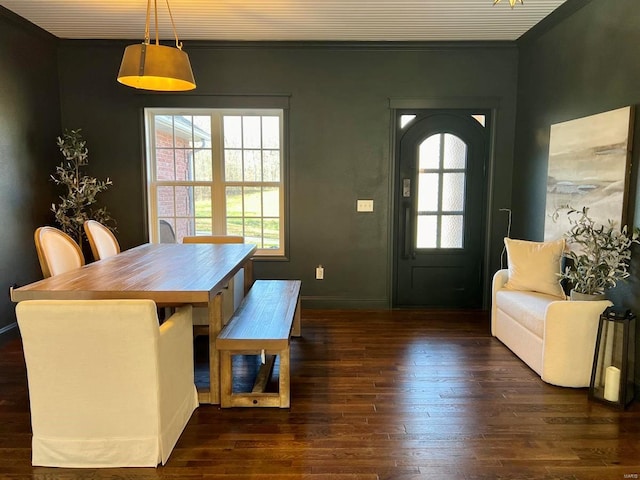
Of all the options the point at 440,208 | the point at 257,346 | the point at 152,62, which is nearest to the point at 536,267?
the point at 440,208

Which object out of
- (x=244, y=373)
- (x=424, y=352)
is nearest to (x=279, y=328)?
(x=244, y=373)

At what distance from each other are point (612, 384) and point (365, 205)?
2633 millimetres

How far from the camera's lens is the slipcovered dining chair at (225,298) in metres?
3.77

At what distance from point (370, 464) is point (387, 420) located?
416mm

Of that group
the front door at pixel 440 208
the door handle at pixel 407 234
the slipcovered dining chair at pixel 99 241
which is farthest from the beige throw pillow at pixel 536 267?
the slipcovered dining chair at pixel 99 241

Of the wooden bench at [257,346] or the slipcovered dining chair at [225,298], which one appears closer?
the wooden bench at [257,346]

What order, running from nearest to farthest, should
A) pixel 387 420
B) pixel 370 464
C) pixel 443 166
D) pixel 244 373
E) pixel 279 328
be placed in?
pixel 370 464 → pixel 387 420 → pixel 279 328 → pixel 244 373 → pixel 443 166

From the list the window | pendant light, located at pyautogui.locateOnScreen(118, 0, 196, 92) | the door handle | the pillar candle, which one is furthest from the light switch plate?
the pillar candle

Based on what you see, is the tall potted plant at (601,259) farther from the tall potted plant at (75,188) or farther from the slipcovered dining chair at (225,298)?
the tall potted plant at (75,188)

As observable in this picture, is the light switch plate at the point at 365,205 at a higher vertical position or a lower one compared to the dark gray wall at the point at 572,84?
lower

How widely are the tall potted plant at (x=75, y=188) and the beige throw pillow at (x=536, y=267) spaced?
3.86 metres

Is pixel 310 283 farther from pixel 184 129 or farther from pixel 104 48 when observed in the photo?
pixel 104 48

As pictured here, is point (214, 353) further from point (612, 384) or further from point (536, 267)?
point (536, 267)

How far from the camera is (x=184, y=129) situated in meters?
4.65
